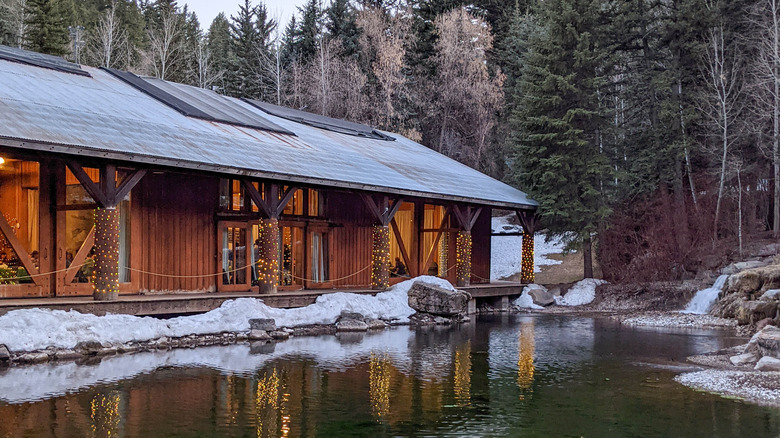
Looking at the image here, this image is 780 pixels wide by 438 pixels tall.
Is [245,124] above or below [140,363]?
above

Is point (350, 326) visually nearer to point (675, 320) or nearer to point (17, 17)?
point (675, 320)

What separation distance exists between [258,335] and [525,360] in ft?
20.7

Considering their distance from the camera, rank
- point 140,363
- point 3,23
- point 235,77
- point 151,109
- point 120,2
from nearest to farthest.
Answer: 1. point 140,363
2. point 151,109
3. point 3,23
4. point 235,77
5. point 120,2

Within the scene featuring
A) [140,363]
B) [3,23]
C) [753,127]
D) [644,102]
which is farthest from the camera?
[3,23]

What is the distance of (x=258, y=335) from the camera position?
18812 millimetres

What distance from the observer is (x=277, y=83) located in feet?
162

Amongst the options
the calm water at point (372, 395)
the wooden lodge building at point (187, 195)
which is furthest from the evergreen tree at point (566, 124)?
the calm water at point (372, 395)

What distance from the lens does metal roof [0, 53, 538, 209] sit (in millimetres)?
16797

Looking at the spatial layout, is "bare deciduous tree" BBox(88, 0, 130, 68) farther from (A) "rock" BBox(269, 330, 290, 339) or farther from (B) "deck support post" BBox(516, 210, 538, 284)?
(A) "rock" BBox(269, 330, 290, 339)

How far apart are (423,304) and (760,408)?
43.3 feet

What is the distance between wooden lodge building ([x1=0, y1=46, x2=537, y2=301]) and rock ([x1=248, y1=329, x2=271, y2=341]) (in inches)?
104

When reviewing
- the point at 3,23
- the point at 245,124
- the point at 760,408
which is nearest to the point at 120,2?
the point at 3,23

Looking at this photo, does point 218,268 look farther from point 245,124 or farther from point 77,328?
point 77,328

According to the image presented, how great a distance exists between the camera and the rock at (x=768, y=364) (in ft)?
48.2
